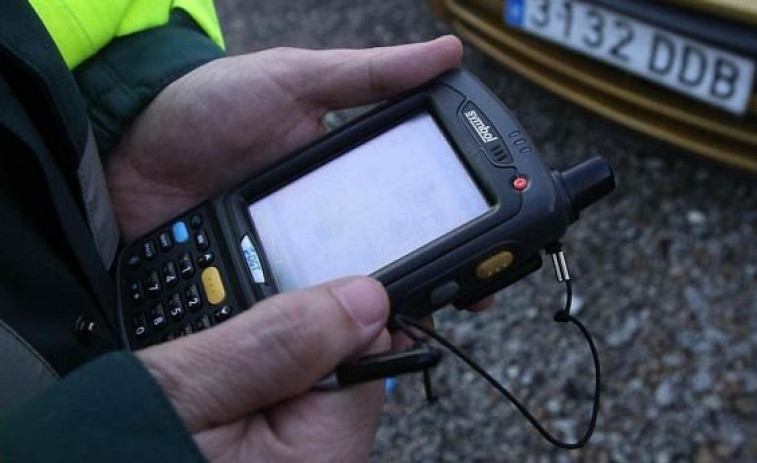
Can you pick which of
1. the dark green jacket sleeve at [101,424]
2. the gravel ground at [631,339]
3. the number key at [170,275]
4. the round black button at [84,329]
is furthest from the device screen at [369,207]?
the gravel ground at [631,339]

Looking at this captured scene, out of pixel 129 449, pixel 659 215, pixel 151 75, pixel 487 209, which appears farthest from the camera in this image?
pixel 659 215

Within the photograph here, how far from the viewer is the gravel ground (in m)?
1.65

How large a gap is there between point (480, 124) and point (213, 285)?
Answer: 38 cm

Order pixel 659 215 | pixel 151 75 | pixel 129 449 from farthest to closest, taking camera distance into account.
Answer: pixel 659 215 → pixel 151 75 → pixel 129 449

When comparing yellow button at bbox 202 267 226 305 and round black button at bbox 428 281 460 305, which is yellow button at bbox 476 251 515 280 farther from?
yellow button at bbox 202 267 226 305

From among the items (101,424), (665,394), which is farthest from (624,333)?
(101,424)

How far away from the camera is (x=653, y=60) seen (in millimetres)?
1817

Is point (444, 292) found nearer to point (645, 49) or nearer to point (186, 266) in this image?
point (186, 266)

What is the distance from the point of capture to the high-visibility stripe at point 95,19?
1.12 m

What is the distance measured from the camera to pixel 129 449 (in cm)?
74

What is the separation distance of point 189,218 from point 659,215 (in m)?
1.15

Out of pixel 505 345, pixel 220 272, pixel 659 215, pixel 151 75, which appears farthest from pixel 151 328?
pixel 659 215

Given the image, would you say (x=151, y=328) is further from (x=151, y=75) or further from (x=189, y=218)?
(x=151, y=75)

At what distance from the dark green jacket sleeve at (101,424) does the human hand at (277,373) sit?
0.04m
